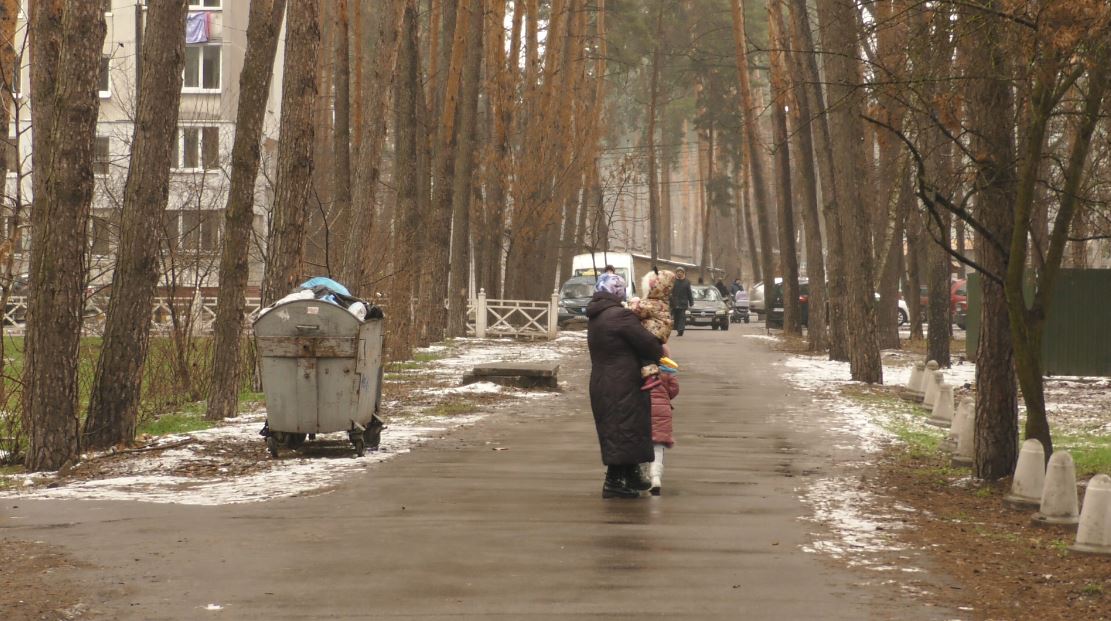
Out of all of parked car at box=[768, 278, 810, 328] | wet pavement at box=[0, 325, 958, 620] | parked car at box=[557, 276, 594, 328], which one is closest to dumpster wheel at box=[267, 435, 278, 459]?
wet pavement at box=[0, 325, 958, 620]

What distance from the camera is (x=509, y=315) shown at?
3869 cm

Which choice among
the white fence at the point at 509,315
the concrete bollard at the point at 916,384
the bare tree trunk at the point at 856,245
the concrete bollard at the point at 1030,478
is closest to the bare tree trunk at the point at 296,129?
the bare tree trunk at the point at 856,245

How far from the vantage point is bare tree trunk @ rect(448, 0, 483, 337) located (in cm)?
3578

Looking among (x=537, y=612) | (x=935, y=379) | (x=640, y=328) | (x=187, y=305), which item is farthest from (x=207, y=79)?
(x=537, y=612)

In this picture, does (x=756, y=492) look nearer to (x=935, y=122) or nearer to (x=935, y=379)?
(x=935, y=122)

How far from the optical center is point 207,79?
5541 cm

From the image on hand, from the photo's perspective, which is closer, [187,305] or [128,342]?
[128,342]

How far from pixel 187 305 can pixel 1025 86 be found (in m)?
12.1

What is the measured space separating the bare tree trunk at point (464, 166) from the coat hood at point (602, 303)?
25219 millimetres

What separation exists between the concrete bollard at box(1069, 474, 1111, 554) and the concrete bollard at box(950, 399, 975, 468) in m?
3.79

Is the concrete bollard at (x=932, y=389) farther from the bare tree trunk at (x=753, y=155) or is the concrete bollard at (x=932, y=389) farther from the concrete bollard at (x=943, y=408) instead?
the bare tree trunk at (x=753, y=155)

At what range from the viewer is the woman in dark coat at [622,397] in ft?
34.2

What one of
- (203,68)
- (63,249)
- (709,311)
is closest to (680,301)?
(709,311)

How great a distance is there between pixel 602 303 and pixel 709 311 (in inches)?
1630
